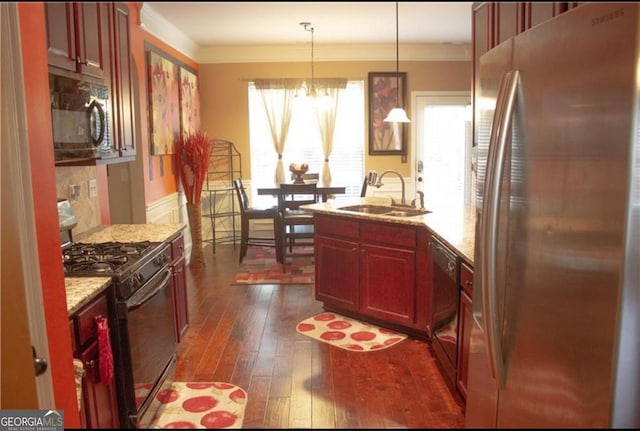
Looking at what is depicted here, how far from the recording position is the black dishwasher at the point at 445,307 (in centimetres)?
230

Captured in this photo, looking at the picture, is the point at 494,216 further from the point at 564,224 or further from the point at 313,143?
the point at 313,143

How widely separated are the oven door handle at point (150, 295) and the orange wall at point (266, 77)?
389 centimetres

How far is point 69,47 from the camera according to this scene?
61.7 inches

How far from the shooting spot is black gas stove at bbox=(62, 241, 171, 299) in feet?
6.15

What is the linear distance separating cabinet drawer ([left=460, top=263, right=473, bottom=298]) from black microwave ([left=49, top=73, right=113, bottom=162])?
151 cm

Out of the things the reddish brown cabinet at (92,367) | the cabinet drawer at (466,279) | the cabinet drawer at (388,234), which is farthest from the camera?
the cabinet drawer at (388,234)

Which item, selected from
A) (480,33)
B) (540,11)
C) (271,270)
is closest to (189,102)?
(271,270)

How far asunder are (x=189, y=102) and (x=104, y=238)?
10.4 ft

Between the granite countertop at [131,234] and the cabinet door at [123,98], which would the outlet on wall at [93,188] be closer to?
the granite countertop at [131,234]

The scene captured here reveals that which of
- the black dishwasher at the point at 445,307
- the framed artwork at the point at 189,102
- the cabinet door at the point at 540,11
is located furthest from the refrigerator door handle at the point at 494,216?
the framed artwork at the point at 189,102

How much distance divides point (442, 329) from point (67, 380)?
6.13 ft

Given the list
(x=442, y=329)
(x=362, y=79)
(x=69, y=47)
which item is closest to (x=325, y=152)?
(x=362, y=79)

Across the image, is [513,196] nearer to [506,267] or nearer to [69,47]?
[506,267]

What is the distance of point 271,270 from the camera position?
4.89m
